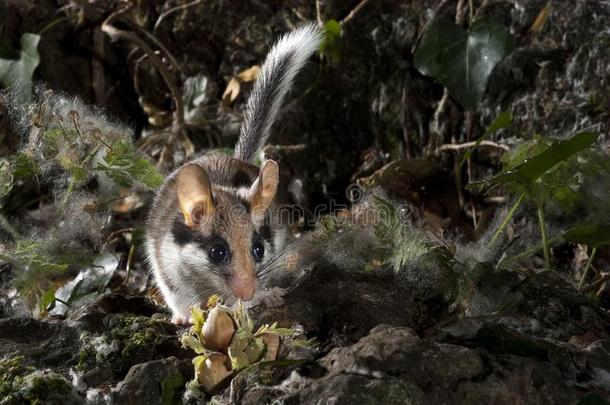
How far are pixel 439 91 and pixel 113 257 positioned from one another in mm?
2395

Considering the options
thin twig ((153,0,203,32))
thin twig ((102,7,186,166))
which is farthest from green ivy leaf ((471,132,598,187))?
thin twig ((153,0,203,32))

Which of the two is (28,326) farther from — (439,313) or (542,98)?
(542,98)

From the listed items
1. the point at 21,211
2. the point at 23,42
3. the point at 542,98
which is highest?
the point at 23,42

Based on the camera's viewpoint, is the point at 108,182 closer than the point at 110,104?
Yes

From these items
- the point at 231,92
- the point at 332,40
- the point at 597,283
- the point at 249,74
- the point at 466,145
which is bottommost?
the point at 597,283

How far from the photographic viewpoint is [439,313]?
276 cm

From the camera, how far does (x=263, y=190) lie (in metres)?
2.94

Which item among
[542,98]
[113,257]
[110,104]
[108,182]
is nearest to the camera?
[113,257]

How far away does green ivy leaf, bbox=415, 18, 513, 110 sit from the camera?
13.7 feet

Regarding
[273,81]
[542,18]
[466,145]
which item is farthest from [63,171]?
[542,18]

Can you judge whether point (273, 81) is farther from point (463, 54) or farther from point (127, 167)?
point (463, 54)

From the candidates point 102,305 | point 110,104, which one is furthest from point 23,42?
point 102,305

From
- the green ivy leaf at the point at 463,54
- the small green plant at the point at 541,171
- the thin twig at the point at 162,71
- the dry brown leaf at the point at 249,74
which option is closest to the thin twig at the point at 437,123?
the green ivy leaf at the point at 463,54

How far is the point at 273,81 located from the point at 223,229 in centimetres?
106
